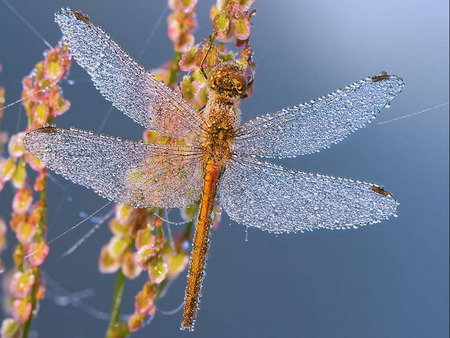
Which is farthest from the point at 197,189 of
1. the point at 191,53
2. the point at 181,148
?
the point at 191,53


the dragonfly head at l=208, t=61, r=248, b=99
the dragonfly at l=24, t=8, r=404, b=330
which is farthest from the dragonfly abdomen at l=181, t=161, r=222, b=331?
the dragonfly head at l=208, t=61, r=248, b=99

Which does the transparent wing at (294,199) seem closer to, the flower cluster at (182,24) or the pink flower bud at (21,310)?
the flower cluster at (182,24)

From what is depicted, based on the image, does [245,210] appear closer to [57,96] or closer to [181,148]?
[181,148]

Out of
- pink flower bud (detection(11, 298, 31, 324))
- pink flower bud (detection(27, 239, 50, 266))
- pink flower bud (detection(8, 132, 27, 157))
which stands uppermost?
pink flower bud (detection(8, 132, 27, 157))

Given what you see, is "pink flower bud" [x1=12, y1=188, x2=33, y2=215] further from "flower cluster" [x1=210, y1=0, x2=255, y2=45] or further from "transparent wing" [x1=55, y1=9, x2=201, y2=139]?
"flower cluster" [x1=210, y1=0, x2=255, y2=45]

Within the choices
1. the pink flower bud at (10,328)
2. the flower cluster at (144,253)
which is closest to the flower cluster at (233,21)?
the flower cluster at (144,253)

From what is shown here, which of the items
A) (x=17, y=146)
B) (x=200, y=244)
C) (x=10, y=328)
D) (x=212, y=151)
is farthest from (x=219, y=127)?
(x=10, y=328)
